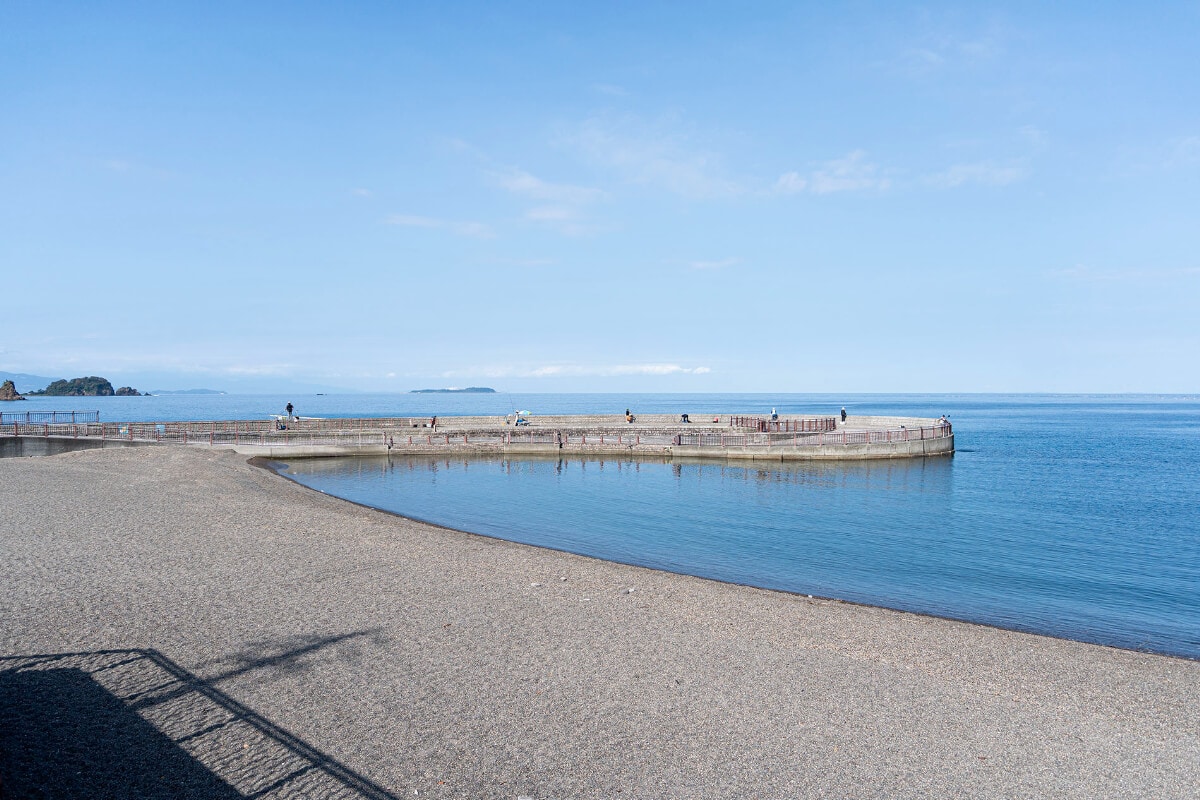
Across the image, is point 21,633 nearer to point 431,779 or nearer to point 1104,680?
point 431,779

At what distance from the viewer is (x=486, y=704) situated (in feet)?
29.1

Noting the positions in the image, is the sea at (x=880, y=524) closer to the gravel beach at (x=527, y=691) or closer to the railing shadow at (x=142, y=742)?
the gravel beach at (x=527, y=691)

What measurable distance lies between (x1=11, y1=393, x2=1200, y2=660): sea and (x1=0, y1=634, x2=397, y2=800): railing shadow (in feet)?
41.0

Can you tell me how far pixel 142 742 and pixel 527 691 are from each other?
4.30 m

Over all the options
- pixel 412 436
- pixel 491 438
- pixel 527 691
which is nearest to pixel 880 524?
pixel 527 691

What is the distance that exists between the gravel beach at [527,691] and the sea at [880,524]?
145 inches

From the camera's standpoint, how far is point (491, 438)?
5619 centimetres

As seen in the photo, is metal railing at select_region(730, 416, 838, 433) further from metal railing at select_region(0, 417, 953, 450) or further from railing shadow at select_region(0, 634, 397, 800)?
railing shadow at select_region(0, 634, 397, 800)

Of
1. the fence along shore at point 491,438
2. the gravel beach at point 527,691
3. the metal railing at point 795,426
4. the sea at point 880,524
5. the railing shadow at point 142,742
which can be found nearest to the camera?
the railing shadow at point 142,742

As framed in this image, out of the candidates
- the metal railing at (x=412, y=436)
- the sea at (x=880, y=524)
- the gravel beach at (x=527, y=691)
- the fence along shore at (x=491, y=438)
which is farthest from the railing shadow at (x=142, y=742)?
the metal railing at (x=412, y=436)

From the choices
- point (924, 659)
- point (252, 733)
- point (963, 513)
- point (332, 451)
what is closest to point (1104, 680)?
point (924, 659)

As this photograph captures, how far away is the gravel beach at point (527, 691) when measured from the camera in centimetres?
725

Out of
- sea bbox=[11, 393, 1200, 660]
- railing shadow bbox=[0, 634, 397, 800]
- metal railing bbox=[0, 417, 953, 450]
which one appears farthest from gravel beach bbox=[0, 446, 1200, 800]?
metal railing bbox=[0, 417, 953, 450]

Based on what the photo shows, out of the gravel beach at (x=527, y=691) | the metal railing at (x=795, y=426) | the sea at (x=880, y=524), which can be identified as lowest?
the sea at (x=880, y=524)
